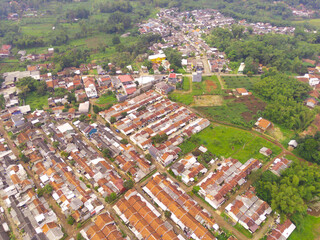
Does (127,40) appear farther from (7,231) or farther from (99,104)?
(7,231)

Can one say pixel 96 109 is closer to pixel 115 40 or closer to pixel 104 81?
pixel 104 81

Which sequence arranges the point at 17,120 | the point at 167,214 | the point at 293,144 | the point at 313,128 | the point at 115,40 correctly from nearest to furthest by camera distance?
1. the point at 167,214
2. the point at 293,144
3. the point at 17,120
4. the point at 313,128
5. the point at 115,40

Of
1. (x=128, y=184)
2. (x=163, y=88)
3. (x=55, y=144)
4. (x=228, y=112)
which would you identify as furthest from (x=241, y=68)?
(x=55, y=144)

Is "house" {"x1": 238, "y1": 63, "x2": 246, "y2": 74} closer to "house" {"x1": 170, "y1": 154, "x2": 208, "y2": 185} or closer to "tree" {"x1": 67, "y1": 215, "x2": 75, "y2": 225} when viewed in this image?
"house" {"x1": 170, "y1": 154, "x2": 208, "y2": 185}

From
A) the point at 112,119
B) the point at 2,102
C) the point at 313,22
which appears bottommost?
the point at 2,102

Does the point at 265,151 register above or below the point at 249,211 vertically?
below

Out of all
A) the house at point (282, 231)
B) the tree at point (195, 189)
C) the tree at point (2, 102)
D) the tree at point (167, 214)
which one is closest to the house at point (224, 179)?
the tree at point (195, 189)

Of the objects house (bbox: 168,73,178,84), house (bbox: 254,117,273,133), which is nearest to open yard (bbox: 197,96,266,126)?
house (bbox: 254,117,273,133)

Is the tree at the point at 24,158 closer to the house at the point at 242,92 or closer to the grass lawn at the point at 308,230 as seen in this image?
the grass lawn at the point at 308,230
